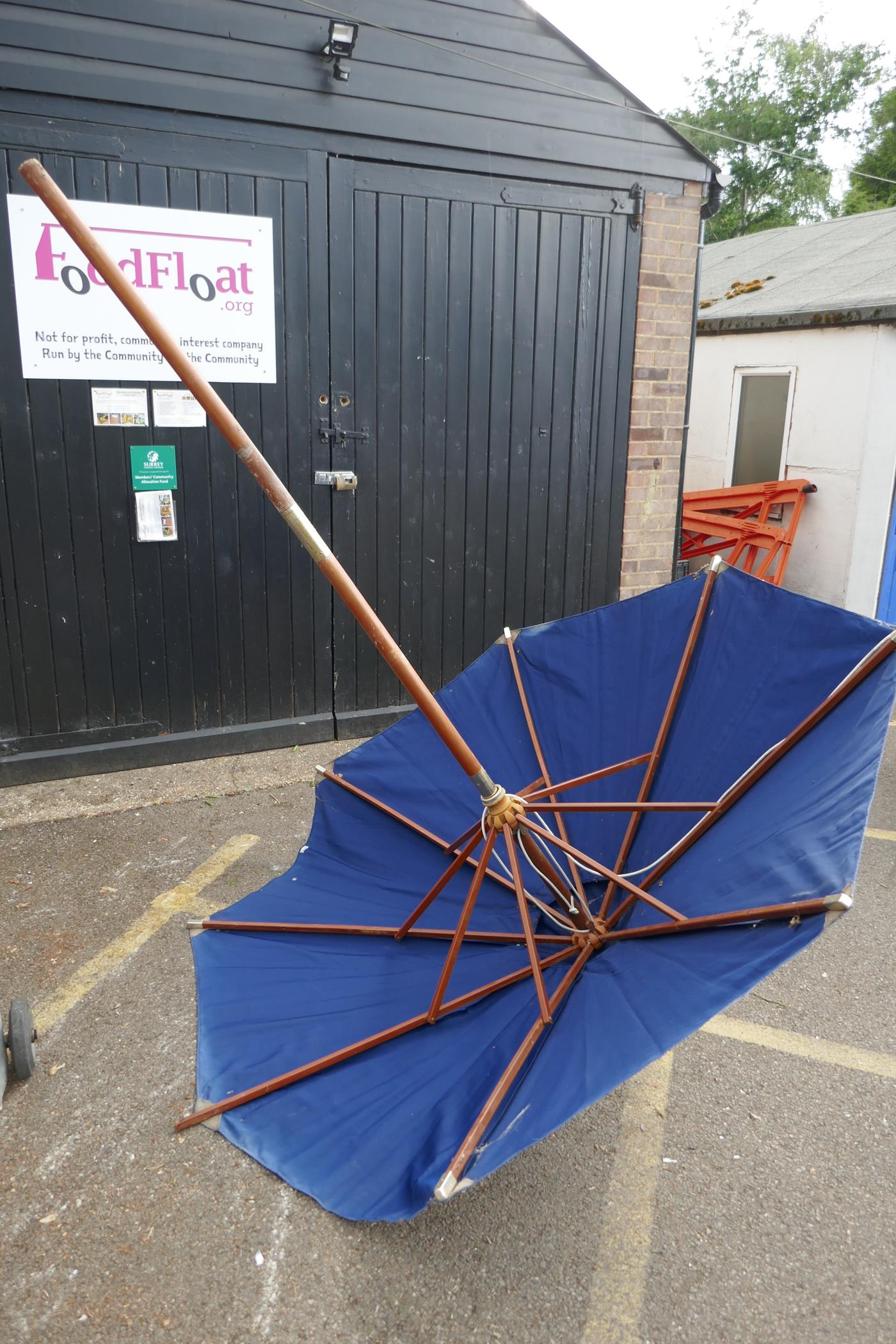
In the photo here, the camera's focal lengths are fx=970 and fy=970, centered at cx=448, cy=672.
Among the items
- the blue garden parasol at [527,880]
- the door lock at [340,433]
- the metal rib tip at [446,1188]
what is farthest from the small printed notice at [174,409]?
the metal rib tip at [446,1188]

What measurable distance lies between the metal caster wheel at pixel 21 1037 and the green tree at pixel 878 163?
29300 millimetres

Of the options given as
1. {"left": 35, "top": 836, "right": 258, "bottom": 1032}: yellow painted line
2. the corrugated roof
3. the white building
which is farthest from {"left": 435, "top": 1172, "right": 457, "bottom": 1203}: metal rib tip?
the corrugated roof

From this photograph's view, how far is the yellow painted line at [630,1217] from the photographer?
7.50 feet

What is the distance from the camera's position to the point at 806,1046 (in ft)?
10.8

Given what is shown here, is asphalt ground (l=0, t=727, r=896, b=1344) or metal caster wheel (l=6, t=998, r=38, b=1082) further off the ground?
metal caster wheel (l=6, t=998, r=38, b=1082)

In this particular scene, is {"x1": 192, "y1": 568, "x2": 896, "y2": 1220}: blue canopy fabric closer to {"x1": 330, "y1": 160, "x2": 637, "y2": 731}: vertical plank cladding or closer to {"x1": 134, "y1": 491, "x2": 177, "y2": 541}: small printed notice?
{"x1": 134, "y1": 491, "x2": 177, "y2": 541}: small printed notice

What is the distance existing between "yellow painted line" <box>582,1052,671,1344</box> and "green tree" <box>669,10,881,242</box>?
2970 cm

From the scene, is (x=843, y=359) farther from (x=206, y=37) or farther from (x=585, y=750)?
(x=585, y=750)

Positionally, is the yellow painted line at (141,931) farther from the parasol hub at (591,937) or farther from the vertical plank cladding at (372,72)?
the vertical plank cladding at (372,72)

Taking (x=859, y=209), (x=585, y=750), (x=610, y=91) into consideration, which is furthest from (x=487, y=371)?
(x=859, y=209)

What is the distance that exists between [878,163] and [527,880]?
106 ft

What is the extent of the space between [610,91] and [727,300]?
4942 mm

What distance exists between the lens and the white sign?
4672mm

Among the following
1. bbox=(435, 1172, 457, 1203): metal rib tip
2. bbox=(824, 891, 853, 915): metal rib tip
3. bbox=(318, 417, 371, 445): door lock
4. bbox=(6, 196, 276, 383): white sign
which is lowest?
bbox=(435, 1172, 457, 1203): metal rib tip
